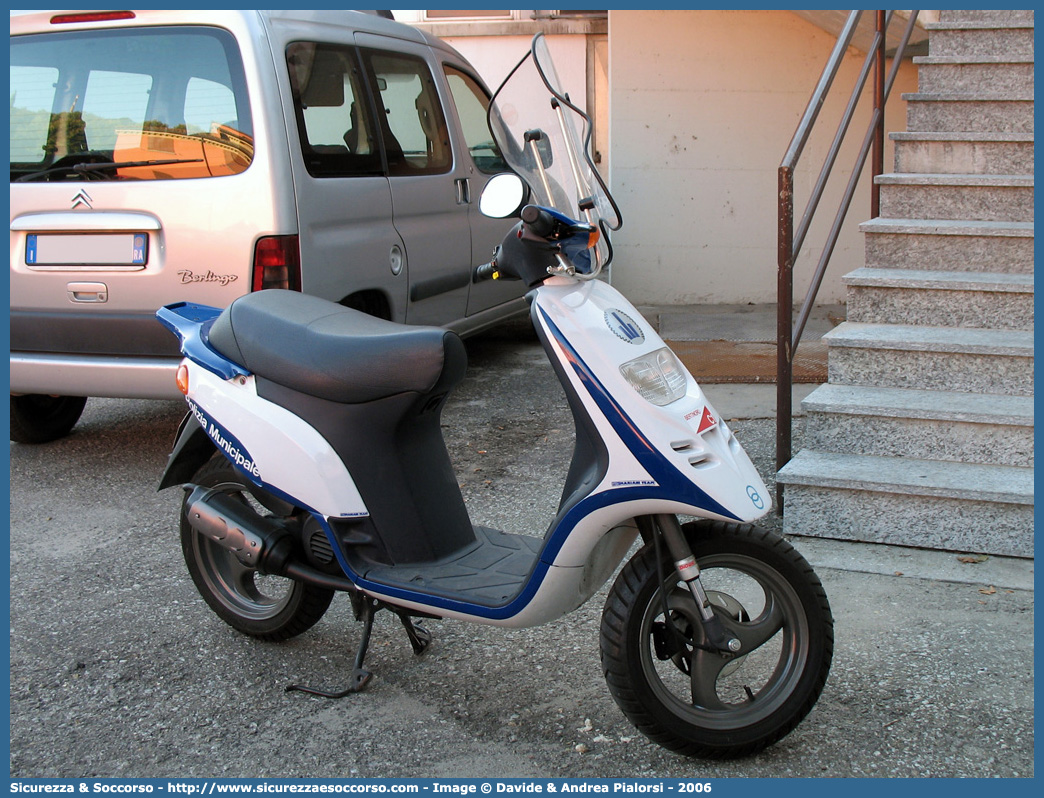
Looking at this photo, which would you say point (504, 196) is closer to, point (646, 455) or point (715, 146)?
point (646, 455)

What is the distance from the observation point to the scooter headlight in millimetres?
2533

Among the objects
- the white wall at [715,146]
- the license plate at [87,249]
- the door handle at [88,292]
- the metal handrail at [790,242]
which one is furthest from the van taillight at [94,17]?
the white wall at [715,146]

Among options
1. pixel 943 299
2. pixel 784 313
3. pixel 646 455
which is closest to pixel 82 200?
pixel 784 313

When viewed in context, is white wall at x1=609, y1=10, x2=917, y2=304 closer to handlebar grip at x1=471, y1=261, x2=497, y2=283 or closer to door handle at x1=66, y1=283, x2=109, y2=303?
door handle at x1=66, y1=283, x2=109, y2=303

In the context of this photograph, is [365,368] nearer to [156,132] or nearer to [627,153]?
[156,132]

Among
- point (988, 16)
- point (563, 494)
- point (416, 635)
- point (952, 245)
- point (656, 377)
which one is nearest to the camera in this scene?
point (656, 377)

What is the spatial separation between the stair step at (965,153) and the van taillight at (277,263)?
114 inches

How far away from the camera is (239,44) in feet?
14.0

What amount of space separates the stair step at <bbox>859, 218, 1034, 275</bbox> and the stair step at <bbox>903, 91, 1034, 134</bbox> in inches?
28.9

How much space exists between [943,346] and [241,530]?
8.85 feet

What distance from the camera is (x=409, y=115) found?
17.7 feet

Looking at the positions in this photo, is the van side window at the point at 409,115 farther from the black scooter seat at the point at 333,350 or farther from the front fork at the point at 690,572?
the front fork at the point at 690,572

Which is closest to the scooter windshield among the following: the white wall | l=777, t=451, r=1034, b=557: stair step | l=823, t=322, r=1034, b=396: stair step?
l=777, t=451, r=1034, b=557: stair step

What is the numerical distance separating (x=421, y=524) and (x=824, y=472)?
1.62 meters
